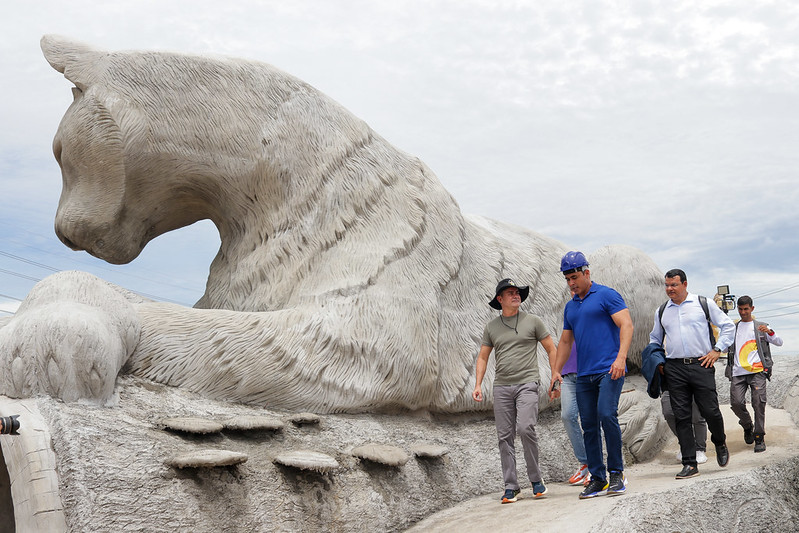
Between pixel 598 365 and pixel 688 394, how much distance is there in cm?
106

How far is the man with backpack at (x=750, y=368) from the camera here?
261 inches

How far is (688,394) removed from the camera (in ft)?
17.0

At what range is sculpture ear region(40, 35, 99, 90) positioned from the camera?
5039 millimetres

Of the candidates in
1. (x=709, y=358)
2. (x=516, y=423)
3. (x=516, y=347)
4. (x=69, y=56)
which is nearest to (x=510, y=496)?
(x=516, y=423)

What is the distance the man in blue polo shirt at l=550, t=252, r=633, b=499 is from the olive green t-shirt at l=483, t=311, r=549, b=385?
0.83ft

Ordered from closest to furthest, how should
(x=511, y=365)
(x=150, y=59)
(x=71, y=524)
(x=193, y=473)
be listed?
(x=71, y=524), (x=193, y=473), (x=511, y=365), (x=150, y=59)

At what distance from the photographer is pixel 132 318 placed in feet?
14.1

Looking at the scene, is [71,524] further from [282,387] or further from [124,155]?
[124,155]

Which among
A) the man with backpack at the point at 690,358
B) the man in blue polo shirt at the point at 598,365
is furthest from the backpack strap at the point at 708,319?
the man in blue polo shirt at the point at 598,365

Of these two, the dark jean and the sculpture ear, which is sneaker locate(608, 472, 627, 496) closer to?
the dark jean

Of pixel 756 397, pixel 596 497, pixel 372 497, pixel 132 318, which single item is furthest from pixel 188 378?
pixel 756 397

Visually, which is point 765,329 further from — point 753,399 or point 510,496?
point 510,496

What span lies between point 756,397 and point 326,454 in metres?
4.20

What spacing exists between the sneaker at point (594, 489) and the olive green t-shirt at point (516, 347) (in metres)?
0.67
